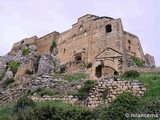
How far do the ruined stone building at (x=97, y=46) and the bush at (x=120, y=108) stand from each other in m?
16.1

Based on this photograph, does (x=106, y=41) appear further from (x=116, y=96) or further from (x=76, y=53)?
(x=116, y=96)

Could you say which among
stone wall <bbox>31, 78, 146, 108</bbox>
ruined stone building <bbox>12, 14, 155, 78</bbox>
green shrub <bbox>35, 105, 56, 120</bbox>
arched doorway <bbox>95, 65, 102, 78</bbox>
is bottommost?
green shrub <bbox>35, 105, 56, 120</bbox>

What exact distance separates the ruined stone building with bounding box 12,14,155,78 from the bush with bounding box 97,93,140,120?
633 inches

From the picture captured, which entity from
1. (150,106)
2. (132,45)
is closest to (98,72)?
(132,45)

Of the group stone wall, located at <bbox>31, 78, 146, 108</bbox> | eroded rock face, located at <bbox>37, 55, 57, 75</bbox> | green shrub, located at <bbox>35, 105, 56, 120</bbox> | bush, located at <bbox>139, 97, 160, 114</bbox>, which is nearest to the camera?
bush, located at <bbox>139, 97, 160, 114</bbox>

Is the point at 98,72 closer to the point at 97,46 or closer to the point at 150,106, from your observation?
the point at 97,46

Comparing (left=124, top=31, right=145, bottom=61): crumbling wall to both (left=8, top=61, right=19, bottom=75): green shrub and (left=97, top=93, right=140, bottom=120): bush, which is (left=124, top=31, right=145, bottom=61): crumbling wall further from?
(left=97, top=93, right=140, bottom=120): bush

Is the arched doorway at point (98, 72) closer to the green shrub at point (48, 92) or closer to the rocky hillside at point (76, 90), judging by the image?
the rocky hillside at point (76, 90)

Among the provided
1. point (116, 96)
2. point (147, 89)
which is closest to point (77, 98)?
point (116, 96)

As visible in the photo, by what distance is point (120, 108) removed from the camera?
47.2 ft

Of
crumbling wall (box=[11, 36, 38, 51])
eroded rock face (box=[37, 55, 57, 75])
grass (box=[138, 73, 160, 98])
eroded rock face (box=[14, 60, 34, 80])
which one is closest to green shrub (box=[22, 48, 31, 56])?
crumbling wall (box=[11, 36, 38, 51])

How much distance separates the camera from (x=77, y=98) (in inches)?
717

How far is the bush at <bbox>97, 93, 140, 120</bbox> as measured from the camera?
1397 centimetres

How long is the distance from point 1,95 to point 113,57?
1537 centimetres
